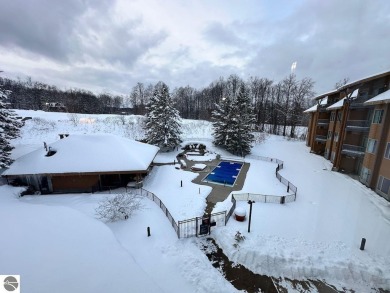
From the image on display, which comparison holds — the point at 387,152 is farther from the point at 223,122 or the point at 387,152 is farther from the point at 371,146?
the point at 223,122

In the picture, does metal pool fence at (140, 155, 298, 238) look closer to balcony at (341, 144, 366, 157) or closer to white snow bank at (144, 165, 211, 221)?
white snow bank at (144, 165, 211, 221)

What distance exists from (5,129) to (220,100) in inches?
1283

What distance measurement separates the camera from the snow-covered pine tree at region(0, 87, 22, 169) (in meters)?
19.2

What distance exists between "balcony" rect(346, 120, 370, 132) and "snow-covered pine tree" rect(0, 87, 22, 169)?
37263 mm

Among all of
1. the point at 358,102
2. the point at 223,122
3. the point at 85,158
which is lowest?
the point at 85,158

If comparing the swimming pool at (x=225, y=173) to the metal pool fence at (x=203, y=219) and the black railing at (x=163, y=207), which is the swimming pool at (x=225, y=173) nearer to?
the metal pool fence at (x=203, y=219)

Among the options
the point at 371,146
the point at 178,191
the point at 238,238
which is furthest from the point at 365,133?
the point at 178,191

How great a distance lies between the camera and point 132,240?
11.6 metres

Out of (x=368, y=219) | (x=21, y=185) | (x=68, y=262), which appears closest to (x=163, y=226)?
(x=68, y=262)

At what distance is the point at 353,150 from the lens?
23.2 metres

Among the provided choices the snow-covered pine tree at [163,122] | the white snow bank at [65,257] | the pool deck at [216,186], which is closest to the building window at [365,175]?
the pool deck at [216,186]

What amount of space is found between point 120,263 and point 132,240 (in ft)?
12.8

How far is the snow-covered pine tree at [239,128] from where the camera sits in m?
33.7

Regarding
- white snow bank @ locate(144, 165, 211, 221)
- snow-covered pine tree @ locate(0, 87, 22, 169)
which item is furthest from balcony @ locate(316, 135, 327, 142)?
snow-covered pine tree @ locate(0, 87, 22, 169)
